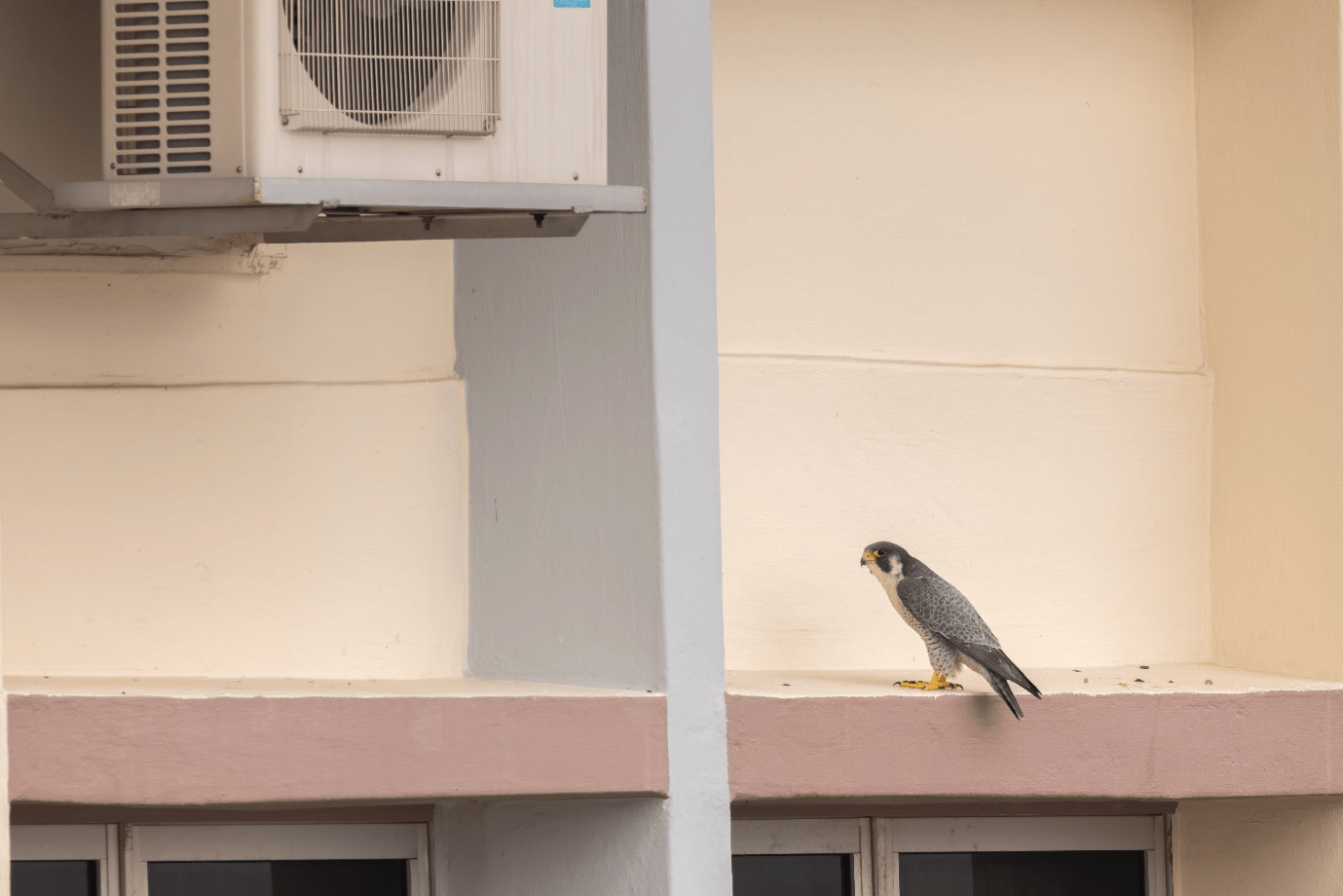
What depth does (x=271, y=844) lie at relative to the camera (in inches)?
179

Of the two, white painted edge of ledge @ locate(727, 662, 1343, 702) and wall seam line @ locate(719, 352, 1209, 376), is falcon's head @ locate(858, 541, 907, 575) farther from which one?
wall seam line @ locate(719, 352, 1209, 376)

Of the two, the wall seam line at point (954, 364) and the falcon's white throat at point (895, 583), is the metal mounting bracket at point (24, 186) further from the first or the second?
the falcon's white throat at point (895, 583)

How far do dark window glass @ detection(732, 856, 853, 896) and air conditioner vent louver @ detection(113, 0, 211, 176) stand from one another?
279cm

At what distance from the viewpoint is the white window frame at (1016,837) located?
16.1 feet

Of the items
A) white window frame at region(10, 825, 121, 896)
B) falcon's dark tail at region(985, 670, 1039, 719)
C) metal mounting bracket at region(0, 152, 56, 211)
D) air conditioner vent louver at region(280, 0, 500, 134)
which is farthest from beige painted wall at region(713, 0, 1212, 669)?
metal mounting bracket at region(0, 152, 56, 211)

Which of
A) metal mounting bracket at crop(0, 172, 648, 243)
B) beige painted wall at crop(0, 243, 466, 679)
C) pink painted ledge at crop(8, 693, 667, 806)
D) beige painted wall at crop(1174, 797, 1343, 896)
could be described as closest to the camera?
metal mounting bracket at crop(0, 172, 648, 243)

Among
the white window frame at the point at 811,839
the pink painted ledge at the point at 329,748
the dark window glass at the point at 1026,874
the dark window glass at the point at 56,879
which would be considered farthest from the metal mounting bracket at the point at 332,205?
the dark window glass at the point at 1026,874

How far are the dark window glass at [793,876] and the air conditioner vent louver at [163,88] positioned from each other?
9.14 feet

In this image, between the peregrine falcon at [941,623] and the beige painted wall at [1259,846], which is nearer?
the peregrine falcon at [941,623]

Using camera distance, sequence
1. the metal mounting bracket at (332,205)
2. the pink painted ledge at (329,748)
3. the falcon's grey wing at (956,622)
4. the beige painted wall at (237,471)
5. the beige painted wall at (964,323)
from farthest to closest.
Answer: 1. the beige painted wall at (964,323)
2. the beige painted wall at (237,471)
3. the falcon's grey wing at (956,622)
4. the pink painted ledge at (329,748)
5. the metal mounting bracket at (332,205)

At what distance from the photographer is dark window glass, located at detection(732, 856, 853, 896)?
4.86m

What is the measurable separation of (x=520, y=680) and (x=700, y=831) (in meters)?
0.69

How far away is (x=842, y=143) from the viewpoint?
4.88 meters

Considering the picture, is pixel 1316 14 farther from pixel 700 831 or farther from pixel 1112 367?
pixel 700 831
